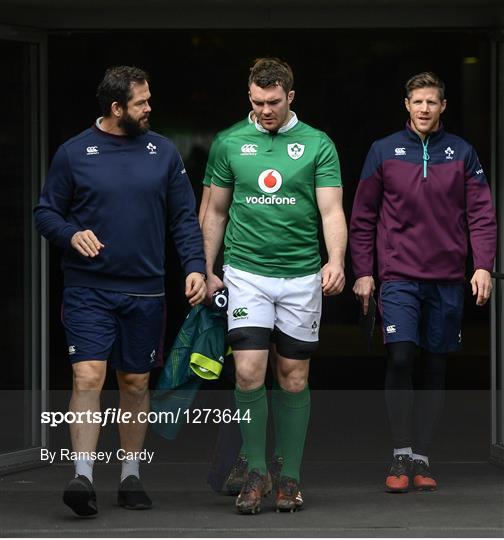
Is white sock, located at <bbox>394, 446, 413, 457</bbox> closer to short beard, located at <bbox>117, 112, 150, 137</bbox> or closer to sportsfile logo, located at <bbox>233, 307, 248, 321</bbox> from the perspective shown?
sportsfile logo, located at <bbox>233, 307, 248, 321</bbox>

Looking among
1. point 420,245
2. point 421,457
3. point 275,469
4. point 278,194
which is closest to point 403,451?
point 421,457

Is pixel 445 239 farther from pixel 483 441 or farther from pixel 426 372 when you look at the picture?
pixel 483 441

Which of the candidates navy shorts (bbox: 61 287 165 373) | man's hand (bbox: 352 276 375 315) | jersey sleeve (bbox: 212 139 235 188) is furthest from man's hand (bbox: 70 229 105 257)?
man's hand (bbox: 352 276 375 315)

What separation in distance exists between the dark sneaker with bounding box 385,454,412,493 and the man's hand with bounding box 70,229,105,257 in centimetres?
190

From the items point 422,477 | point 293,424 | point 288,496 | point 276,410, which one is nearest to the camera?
point 288,496

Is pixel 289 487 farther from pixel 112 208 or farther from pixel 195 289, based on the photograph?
pixel 112 208

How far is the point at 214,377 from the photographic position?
7531 mm

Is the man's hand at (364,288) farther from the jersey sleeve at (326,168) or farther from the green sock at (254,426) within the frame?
the green sock at (254,426)

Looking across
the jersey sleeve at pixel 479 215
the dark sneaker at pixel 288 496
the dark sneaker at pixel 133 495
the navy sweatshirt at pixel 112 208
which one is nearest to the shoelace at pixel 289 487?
the dark sneaker at pixel 288 496

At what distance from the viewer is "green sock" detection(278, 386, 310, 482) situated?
729cm

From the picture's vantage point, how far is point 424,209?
7750 millimetres

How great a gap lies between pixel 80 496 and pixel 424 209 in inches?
86.0

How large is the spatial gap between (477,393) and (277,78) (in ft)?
15.7

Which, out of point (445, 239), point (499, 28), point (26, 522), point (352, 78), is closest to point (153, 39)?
point (352, 78)
